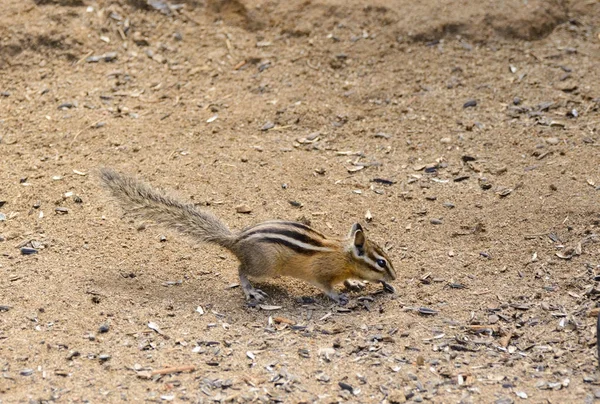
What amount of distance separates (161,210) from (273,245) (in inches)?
33.2

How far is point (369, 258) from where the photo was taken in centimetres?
597

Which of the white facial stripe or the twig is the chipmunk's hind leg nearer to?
the white facial stripe

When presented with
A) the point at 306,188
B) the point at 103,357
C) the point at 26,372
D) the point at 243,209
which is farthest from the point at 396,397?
the point at 306,188

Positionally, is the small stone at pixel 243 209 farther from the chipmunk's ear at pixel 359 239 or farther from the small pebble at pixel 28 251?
the small pebble at pixel 28 251

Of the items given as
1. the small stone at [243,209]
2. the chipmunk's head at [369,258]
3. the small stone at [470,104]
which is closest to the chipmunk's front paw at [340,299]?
the chipmunk's head at [369,258]

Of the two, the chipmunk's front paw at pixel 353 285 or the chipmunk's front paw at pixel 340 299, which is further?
the chipmunk's front paw at pixel 353 285

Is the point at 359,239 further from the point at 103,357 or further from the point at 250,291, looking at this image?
the point at 103,357

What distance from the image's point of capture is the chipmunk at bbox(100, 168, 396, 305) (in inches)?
232

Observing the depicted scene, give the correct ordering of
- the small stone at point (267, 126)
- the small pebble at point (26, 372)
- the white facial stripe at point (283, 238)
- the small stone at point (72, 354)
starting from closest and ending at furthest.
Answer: the small pebble at point (26, 372) < the small stone at point (72, 354) < the white facial stripe at point (283, 238) < the small stone at point (267, 126)

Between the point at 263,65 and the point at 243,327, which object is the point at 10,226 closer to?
the point at 243,327

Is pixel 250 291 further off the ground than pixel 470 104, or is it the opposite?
pixel 470 104

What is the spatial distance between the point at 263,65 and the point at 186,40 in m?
0.91

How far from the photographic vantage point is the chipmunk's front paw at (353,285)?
6.32m

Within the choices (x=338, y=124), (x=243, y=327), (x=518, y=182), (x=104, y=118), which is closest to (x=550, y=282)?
(x=518, y=182)
